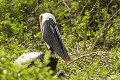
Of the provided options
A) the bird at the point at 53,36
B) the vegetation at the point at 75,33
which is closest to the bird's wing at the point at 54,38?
the bird at the point at 53,36

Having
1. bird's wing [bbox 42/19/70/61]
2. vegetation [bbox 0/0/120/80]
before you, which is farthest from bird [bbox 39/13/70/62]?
vegetation [bbox 0/0/120/80]

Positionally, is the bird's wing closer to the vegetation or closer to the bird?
the bird

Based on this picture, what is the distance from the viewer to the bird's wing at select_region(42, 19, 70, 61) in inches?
229

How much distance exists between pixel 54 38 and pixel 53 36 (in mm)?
34

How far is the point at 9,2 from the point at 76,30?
5.44 feet

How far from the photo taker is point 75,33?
27.4 ft

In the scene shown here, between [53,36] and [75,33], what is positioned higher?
[53,36]

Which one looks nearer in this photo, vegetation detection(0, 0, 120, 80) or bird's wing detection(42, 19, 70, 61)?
bird's wing detection(42, 19, 70, 61)

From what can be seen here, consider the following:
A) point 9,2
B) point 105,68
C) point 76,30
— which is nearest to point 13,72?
point 105,68

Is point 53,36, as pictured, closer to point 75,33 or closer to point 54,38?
point 54,38

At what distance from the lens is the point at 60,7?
30.2 feet

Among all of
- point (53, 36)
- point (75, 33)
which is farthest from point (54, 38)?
point (75, 33)

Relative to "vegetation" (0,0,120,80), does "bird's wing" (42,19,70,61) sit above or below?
above

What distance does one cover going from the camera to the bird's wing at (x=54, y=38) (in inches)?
229
